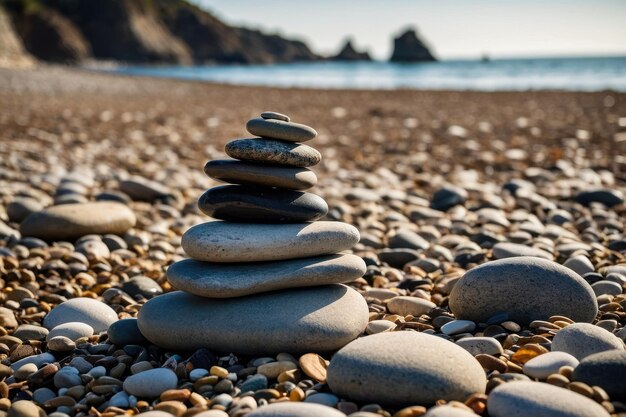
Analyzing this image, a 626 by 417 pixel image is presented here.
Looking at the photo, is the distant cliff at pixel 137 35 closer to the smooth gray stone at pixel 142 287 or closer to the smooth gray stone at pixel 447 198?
the smooth gray stone at pixel 447 198

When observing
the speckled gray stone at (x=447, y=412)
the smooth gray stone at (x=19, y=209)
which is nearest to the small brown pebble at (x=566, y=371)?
the speckled gray stone at (x=447, y=412)

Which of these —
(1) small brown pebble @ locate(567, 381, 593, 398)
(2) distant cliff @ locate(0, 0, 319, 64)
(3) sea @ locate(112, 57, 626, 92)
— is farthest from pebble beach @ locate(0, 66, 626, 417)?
(2) distant cliff @ locate(0, 0, 319, 64)

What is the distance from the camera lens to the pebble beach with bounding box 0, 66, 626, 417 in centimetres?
231

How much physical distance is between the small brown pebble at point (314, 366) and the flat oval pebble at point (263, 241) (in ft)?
1.89

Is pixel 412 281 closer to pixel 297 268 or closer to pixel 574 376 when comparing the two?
pixel 297 268

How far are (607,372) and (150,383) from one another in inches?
72.5

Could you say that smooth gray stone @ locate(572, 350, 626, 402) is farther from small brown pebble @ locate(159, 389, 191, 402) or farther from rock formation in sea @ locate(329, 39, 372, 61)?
rock formation in sea @ locate(329, 39, 372, 61)

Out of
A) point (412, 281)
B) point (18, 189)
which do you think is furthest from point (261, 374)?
point (18, 189)

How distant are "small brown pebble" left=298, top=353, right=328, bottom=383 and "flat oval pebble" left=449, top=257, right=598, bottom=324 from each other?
922mm

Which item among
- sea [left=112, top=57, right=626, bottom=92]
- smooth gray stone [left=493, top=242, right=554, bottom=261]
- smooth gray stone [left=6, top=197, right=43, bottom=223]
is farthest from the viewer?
sea [left=112, top=57, right=626, bottom=92]

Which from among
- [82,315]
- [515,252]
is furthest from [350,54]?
[82,315]

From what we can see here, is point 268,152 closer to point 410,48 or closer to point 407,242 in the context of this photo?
point 407,242

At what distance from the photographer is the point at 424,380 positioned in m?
2.24

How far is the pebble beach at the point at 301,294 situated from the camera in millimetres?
2311
